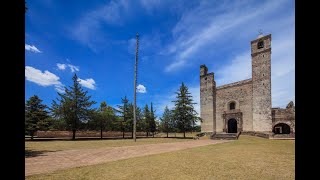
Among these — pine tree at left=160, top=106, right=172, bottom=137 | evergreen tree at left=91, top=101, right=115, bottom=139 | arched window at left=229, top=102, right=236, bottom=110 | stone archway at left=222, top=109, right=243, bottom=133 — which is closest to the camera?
evergreen tree at left=91, top=101, right=115, bottom=139

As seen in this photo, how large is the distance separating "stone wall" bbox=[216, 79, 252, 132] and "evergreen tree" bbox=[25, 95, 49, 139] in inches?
1239

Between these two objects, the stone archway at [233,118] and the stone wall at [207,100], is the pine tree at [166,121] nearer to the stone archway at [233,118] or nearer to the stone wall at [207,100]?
the stone wall at [207,100]

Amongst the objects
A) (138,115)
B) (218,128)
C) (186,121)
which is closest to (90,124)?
(138,115)

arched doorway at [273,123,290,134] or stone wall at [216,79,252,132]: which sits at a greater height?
stone wall at [216,79,252,132]

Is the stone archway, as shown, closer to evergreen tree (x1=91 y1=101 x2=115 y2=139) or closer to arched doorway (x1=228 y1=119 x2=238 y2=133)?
arched doorway (x1=228 y1=119 x2=238 y2=133)

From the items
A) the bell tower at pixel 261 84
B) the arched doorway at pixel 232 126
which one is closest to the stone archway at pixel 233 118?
the arched doorway at pixel 232 126

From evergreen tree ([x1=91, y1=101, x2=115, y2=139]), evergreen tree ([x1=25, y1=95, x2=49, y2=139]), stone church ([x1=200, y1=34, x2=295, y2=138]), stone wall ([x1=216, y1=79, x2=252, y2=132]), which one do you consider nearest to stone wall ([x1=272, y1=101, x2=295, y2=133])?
stone church ([x1=200, y1=34, x2=295, y2=138])

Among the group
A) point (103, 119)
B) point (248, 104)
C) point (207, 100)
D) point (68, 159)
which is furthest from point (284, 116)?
point (68, 159)

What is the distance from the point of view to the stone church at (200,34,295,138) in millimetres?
34000

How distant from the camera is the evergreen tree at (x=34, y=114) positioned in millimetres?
30005

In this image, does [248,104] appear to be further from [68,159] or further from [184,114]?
→ [68,159]

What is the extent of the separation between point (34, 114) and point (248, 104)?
118 feet

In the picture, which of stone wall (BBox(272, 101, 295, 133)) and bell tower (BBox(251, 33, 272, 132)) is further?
bell tower (BBox(251, 33, 272, 132))
